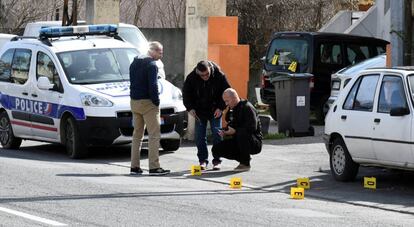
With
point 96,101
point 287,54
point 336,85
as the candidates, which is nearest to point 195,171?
point 96,101

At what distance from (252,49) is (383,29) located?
458 centimetres

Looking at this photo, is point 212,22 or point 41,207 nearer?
point 41,207

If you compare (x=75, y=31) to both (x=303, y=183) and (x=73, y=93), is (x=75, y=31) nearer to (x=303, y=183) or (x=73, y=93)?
(x=73, y=93)

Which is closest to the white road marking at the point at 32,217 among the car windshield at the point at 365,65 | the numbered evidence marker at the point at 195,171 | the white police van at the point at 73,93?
the numbered evidence marker at the point at 195,171

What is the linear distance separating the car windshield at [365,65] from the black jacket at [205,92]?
5.82 meters

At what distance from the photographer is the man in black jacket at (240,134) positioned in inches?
585

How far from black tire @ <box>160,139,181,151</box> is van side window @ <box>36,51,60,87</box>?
6.65 feet

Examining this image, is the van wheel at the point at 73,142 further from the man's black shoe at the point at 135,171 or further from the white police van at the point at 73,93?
the man's black shoe at the point at 135,171

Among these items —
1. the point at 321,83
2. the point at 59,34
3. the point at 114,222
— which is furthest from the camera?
the point at 321,83

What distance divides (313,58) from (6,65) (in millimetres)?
6948

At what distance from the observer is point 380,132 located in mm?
13000

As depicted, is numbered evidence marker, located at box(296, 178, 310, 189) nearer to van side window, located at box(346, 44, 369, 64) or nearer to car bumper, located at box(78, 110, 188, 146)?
car bumper, located at box(78, 110, 188, 146)

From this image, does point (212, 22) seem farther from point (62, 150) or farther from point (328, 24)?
point (328, 24)

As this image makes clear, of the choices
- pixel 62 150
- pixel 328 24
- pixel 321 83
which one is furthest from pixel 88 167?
pixel 328 24
